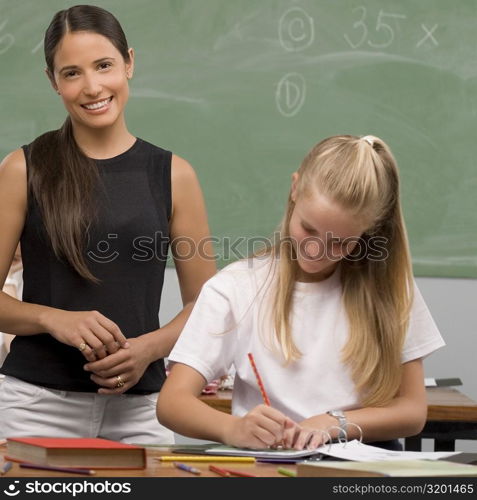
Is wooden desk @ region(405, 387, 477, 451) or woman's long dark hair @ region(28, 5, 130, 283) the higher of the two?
woman's long dark hair @ region(28, 5, 130, 283)

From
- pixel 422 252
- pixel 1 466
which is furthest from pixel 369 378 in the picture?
pixel 422 252

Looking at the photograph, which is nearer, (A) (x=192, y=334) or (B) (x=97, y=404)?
(A) (x=192, y=334)

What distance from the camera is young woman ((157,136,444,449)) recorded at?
5.57 ft

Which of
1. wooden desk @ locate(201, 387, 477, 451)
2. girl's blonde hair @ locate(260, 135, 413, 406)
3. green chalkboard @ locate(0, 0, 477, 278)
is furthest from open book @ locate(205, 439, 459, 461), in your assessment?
green chalkboard @ locate(0, 0, 477, 278)

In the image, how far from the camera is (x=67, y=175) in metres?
1.94

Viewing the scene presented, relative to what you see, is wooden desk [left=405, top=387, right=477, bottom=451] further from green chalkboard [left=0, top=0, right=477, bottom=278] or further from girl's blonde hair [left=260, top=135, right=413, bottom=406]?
green chalkboard [left=0, top=0, right=477, bottom=278]

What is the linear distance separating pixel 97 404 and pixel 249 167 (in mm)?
2020

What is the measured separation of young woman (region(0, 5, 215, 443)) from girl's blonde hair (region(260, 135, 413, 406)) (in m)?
0.27

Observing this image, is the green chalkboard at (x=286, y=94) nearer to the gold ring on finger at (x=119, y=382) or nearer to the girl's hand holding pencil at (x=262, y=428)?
the gold ring on finger at (x=119, y=382)

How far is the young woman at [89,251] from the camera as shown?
185 centimetres

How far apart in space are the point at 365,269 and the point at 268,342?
24 cm

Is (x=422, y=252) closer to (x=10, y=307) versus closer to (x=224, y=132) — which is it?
(x=224, y=132)

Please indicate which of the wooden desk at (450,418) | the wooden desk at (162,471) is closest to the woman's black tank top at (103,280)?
the wooden desk at (162,471)

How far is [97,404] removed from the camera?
1.87 m
